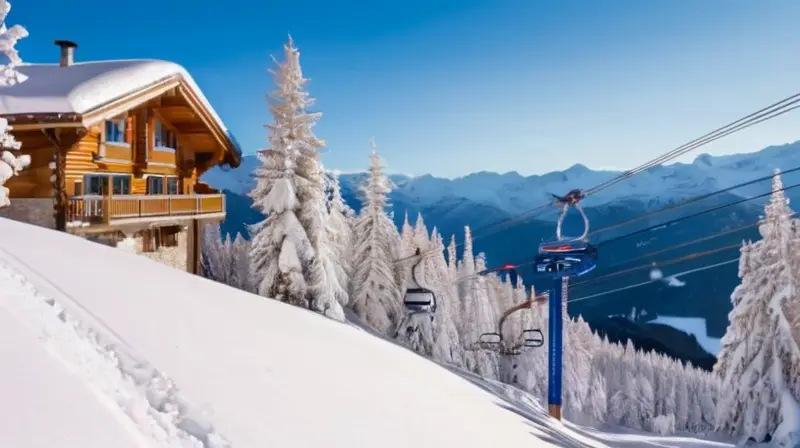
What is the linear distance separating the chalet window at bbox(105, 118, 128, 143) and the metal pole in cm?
1750

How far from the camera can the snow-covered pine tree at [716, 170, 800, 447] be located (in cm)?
2577

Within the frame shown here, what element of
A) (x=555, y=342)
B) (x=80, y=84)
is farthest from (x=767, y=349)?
(x=80, y=84)

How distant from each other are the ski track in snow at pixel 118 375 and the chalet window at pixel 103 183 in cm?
1320

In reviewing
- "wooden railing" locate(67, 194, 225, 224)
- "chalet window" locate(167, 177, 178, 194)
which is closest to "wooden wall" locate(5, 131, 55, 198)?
"wooden railing" locate(67, 194, 225, 224)

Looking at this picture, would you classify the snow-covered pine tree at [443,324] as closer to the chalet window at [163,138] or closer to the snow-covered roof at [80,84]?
the chalet window at [163,138]

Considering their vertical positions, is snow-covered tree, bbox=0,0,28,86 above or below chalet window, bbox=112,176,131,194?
above

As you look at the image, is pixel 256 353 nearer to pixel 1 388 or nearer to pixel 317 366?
pixel 317 366

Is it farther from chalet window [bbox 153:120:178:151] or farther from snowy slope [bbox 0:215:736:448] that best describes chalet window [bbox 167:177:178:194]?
snowy slope [bbox 0:215:736:448]

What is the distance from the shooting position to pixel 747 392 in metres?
27.0

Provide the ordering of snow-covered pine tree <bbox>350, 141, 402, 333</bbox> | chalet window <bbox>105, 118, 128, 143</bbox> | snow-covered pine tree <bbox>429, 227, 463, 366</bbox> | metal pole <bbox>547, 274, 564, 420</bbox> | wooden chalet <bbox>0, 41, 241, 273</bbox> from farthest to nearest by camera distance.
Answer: snow-covered pine tree <bbox>429, 227, 463, 366</bbox>
snow-covered pine tree <bbox>350, 141, 402, 333</bbox>
chalet window <bbox>105, 118, 128, 143</bbox>
metal pole <bbox>547, 274, 564, 420</bbox>
wooden chalet <bbox>0, 41, 241, 273</bbox>

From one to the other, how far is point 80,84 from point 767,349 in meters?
32.4

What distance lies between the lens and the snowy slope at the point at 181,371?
4.82 metres

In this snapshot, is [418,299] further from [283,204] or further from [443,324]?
[443,324]

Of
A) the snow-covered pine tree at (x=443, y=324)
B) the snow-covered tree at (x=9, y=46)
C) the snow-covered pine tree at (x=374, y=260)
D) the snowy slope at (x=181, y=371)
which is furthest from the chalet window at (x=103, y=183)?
the snow-covered pine tree at (x=443, y=324)
